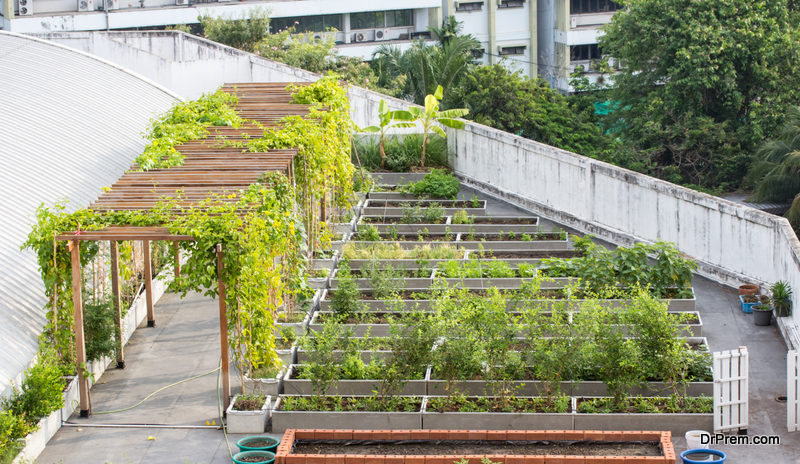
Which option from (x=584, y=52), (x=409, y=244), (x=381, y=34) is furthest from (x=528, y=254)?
(x=584, y=52)

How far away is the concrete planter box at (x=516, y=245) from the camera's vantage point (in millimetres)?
20594

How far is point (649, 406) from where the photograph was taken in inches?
553

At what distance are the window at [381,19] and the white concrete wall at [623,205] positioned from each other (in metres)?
23.3

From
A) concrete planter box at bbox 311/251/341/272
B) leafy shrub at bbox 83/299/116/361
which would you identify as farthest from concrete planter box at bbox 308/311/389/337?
leafy shrub at bbox 83/299/116/361

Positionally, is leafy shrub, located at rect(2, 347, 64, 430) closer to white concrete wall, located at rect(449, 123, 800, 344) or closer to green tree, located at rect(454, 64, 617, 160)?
white concrete wall, located at rect(449, 123, 800, 344)

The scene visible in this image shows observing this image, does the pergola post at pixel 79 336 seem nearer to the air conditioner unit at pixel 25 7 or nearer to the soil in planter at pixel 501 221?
the soil in planter at pixel 501 221

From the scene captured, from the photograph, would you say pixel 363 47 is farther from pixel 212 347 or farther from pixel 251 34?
pixel 212 347

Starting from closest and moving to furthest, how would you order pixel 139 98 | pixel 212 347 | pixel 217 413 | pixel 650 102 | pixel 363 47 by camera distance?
pixel 217 413 < pixel 212 347 < pixel 139 98 < pixel 650 102 < pixel 363 47

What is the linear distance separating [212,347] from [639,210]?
9.32 m

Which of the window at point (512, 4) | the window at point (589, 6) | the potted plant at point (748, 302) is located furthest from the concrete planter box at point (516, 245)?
the window at point (589, 6)

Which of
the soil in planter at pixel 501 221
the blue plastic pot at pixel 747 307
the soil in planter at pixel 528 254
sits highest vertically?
the soil in planter at pixel 501 221

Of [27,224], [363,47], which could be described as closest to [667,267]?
[27,224]

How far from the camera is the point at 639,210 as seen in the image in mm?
21016

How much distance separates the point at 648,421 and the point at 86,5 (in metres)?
42.6
